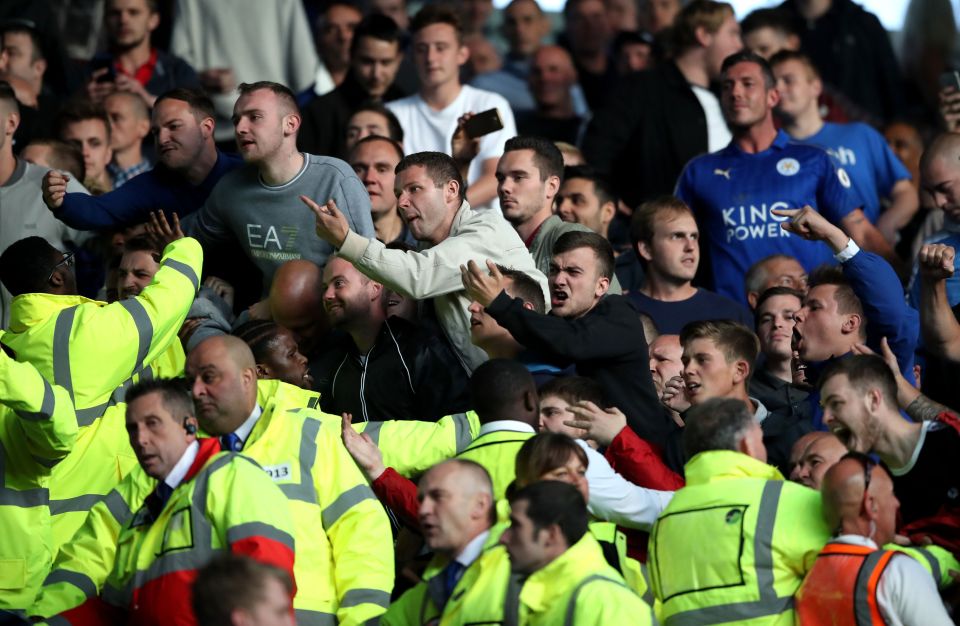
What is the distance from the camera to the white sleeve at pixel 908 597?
5809mm

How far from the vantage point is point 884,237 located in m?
10.7

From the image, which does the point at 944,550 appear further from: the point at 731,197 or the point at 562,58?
the point at 562,58

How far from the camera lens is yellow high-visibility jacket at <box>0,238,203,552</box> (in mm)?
7531

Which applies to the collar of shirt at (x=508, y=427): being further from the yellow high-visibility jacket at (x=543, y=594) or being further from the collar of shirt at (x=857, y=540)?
the collar of shirt at (x=857, y=540)

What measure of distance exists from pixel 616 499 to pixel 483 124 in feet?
10.5

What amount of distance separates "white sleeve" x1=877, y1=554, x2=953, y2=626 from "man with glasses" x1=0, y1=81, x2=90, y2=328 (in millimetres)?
5512

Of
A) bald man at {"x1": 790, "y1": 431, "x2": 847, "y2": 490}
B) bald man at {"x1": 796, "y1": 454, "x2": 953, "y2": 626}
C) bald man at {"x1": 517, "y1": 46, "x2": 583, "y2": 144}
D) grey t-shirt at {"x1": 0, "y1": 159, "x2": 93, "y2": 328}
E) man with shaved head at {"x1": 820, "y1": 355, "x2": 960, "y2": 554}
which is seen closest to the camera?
bald man at {"x1": 796, "y1": 454, "x2": 953, "y2": 626}

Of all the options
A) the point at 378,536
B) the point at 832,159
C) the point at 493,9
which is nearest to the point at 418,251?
the point at 378,536

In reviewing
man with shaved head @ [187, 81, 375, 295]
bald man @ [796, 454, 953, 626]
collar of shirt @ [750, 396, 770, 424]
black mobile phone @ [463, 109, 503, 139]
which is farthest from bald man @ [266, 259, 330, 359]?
bald man @ [796, 454, 953, 626]

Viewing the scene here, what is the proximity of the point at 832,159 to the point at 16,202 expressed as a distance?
4.72 meters

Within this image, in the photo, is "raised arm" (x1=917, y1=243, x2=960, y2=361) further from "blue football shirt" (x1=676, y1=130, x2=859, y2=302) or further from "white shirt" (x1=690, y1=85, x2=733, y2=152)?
"white shirt" (x1=690, y1=85, x2=733, y2=152)

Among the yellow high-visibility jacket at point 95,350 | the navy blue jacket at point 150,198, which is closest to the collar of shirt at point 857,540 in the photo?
the yellow high-visibility jacket at point 95,350

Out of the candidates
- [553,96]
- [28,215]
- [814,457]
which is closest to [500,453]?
[814,457]

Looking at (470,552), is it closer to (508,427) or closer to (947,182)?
(508,427)
